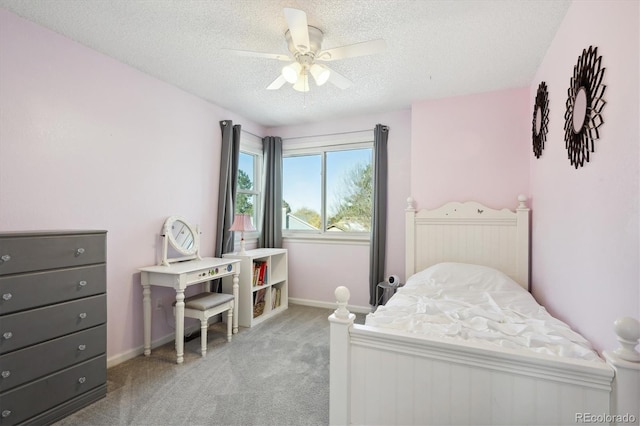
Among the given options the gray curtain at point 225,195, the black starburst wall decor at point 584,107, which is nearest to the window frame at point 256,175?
Result: the gray curtain at point 225,195

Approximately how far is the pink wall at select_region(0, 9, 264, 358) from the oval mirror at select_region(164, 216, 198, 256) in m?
0.10

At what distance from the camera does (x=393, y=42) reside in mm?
2242

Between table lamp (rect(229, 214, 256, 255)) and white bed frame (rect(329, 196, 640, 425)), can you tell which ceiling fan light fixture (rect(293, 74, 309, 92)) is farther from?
table lamp (rect(229, 214, 256, 255))

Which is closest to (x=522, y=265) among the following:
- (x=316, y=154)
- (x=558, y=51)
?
(x=558, y=51)

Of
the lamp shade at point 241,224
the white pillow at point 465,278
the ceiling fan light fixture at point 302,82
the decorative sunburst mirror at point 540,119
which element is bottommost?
the white pillow at point 465,278

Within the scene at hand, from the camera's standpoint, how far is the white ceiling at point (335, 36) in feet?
6.13

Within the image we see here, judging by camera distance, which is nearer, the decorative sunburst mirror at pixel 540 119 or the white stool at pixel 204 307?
the decorative sunburst mirror at pixel 540 119

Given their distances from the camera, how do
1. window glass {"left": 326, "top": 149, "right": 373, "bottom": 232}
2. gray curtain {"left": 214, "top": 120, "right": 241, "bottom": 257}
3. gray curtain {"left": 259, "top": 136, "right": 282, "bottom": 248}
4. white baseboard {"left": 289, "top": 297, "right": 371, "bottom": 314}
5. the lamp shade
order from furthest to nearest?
gray curtain {"left": 259, "top": 136, "right": 282, "bottom": 248}
window glass {"left": 326, "top": 149, "right": 373, "bottom": 232}
white baseboard {"left": 289, "top": 297, "right": 371, "bottom": 314}
gray curtain {"left": 214, "top": 120, "right": 241, "bottom": 257}
the lamp shade

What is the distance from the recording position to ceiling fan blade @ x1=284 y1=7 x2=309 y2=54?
1592 millimetres

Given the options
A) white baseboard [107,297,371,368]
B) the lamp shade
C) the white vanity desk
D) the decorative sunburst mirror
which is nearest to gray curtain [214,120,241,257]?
the lamp shade

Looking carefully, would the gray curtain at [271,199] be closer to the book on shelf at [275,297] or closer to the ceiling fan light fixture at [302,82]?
the book on shelf at [275,297]

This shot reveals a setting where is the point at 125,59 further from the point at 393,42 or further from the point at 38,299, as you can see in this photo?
the point at 393,42

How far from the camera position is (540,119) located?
99.4 inches

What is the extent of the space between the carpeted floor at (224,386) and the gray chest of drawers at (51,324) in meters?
0.16
